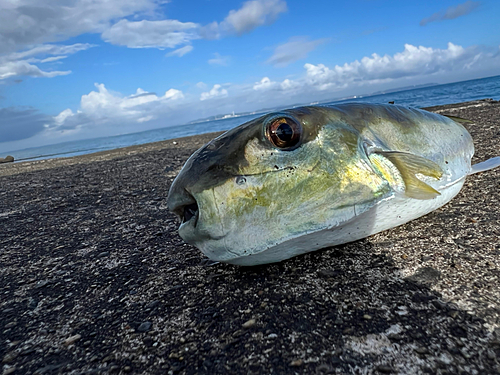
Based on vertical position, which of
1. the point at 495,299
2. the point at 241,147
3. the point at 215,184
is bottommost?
the point at 495,299

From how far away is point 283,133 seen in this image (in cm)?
144

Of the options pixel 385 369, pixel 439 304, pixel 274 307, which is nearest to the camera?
pixel 385 369

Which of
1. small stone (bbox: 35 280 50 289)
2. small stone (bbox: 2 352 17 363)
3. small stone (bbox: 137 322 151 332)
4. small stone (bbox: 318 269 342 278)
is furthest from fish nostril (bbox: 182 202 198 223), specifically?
small stone (bbox: 35 280 50 289)

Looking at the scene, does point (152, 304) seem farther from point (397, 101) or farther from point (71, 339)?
point (397, 101)

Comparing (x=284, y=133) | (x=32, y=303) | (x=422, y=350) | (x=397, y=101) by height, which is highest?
(x=397, y=101)

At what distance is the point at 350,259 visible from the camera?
171cm

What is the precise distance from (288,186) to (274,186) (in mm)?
64

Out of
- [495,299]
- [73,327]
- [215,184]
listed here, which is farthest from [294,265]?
[73,327]

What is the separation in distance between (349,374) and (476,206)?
1.80 metres

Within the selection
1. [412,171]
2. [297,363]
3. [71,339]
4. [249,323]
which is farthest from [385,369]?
[71,339]

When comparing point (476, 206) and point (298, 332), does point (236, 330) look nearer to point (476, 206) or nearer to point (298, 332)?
point (298, 332)

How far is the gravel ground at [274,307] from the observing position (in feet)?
3.73

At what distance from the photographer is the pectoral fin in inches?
59.1

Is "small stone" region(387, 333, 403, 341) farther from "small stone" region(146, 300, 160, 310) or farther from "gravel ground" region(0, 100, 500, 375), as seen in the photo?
"small stone" region(146, 300, 160, 310)
